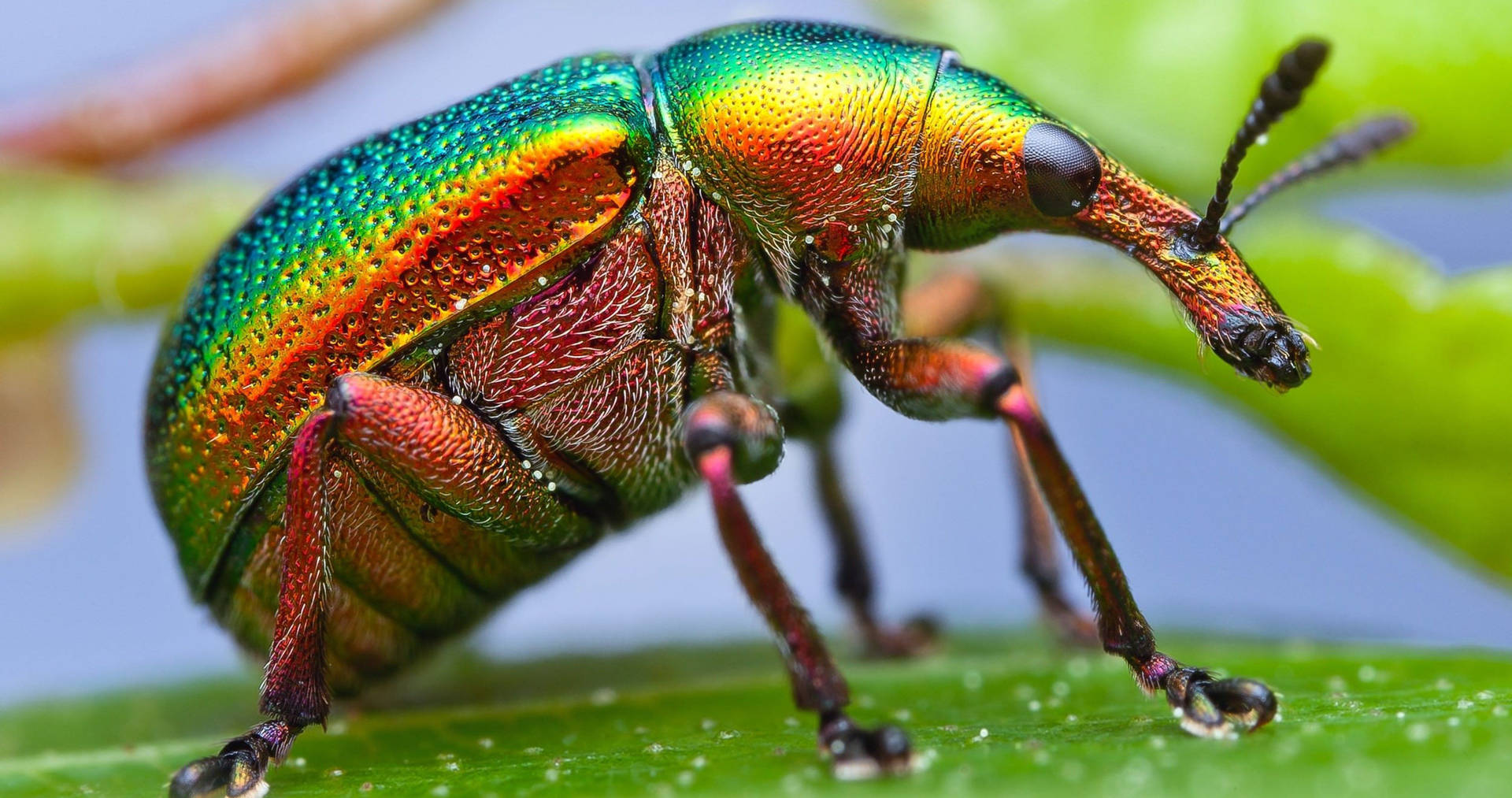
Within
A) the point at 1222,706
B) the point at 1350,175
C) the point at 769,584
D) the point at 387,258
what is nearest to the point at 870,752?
the point at 769,584

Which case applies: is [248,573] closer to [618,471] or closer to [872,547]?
[618,471]

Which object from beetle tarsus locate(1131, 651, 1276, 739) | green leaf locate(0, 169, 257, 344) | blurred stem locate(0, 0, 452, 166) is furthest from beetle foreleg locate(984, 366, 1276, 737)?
blurred stem locate(0, 0, 452, 166)

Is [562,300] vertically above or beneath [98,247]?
beneath

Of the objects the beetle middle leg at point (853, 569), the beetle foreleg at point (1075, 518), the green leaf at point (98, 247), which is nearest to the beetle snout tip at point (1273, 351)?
the beetle foreleg at point (1075, 518)

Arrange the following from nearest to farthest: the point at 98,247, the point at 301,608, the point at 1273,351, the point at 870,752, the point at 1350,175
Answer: the point at 870,752 < the point at 301,608 < the point at 1273,351 < the point at 1350,175 < the point at 98,247

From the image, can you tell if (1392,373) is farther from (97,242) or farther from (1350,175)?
(97,242)

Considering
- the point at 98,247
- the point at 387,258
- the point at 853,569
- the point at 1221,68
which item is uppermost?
the point at 98,247

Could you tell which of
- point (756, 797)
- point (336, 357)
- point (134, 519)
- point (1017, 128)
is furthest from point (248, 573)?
point (134, 519)

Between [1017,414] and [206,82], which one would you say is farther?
[206,82]

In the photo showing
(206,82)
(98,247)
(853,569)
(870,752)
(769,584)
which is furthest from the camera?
(206,82)
